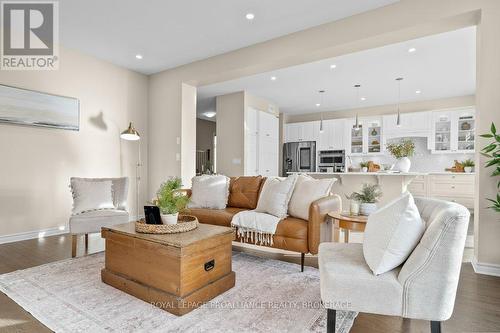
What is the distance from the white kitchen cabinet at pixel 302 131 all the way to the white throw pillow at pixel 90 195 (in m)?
5.93

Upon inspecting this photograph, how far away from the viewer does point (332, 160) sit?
789 centimetres

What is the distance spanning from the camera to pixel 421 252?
1.31 metres

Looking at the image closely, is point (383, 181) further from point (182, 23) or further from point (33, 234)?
point (33, 234)

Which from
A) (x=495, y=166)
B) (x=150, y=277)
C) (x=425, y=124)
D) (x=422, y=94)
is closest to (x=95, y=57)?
(x=150, y=277)

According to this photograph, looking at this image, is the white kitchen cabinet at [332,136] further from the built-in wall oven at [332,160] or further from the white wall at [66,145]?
the white wall at [66,145]

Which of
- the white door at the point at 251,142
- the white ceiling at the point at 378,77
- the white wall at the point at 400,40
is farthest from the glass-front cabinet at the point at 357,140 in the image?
the white wall at the point at 400,40

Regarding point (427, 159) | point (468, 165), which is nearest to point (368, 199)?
point (468, 165)

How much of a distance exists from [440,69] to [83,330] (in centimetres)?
587

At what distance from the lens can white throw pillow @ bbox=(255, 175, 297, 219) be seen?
9.30 feet

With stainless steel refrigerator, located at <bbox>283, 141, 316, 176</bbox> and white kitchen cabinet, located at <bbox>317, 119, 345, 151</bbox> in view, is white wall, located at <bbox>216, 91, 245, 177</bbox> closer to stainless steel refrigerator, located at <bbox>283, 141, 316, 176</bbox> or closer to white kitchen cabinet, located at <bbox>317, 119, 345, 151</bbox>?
stainless steel refrigerator, located at <bbox>283, 141, 316, 176</bbox>

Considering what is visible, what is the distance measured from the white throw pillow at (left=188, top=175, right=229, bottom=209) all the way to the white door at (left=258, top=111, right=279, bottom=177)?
3.15 m

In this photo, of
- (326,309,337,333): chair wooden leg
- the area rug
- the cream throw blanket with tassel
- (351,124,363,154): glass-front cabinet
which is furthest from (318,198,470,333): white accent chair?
(351,124,363,154): glass-front cabinet

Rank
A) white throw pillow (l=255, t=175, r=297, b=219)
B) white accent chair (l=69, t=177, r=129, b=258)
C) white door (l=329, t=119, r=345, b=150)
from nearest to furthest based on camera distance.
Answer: white throw pillow (l=255, t=175, r=297, b=219)
white accent chair (l=69, t=177, r=129, b=258)
white door (l=329, t=119, r=345, b=150)

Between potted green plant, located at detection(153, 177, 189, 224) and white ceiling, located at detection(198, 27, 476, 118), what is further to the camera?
white ceiling, located at detection(198, 27, 476, 118)
